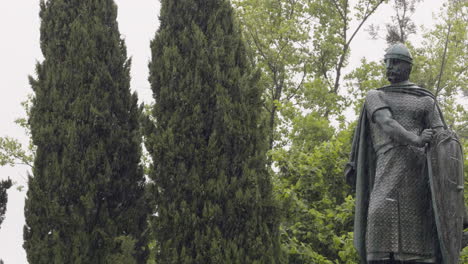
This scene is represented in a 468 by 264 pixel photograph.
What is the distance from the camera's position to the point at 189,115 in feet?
41.2

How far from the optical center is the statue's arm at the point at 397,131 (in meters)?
6.26

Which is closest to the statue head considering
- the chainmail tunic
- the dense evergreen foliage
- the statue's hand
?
the chainmail tunic

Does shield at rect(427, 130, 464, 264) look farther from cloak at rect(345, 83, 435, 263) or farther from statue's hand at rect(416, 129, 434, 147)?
cloak at rect(345, 83, 435, 263)

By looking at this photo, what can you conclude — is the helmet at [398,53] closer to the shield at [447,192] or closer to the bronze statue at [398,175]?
the bronze statue at [398,175]

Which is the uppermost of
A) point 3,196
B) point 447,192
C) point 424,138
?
point 3,196

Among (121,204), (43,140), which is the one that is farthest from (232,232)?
(43,140)

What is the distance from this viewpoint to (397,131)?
251 inches

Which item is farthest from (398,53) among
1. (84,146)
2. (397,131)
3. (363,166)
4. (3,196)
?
(84,146)

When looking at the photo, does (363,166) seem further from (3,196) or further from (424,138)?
(3,196)

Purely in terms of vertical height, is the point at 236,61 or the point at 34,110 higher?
the point at 236,61

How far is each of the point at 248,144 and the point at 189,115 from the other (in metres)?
1.06

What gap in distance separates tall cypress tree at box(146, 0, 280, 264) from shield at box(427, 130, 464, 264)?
588 cm

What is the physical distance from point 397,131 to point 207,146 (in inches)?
243

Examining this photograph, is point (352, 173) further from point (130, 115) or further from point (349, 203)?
point (130, 115)
